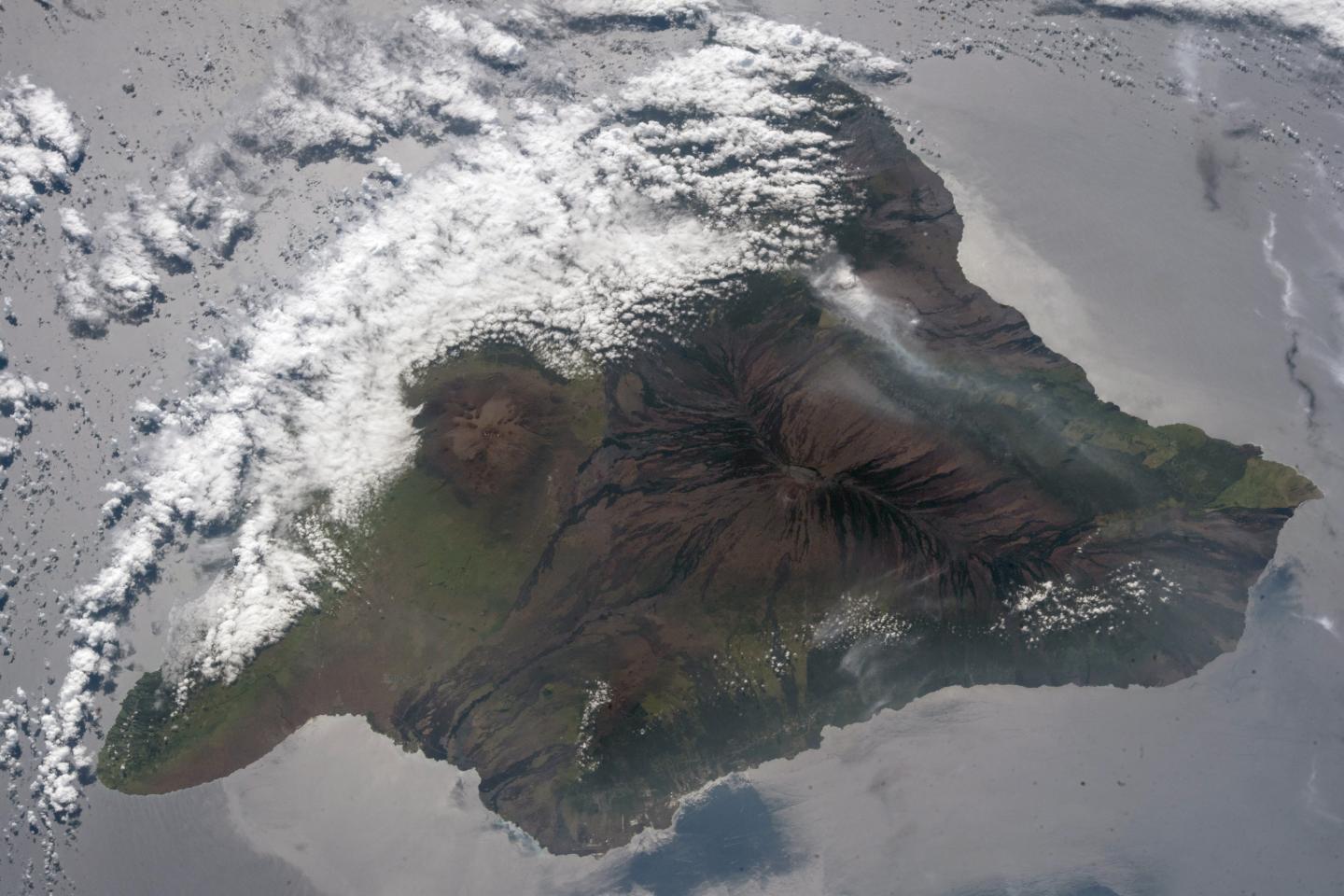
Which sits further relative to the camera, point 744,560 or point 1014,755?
point 1014,755

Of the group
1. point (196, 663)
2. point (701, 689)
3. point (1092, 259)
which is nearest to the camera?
point (701, 689)

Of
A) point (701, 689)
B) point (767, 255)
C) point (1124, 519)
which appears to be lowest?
point (701, 689)

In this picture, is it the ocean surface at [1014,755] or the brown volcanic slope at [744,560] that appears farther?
the ocean surface at [1014,755]

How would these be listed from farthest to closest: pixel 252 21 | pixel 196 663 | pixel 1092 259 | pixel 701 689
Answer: pixel 252 21 < pixel 1092 259 < pixel 196 663 < pixel 701 689

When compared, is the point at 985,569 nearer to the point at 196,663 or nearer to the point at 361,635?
the point at 361,635

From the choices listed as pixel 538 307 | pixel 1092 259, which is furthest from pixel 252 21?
pixel 1092 259

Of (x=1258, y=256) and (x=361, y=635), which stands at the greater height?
(x=1258, y=256)

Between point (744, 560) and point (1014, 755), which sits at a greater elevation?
point (744, 560)

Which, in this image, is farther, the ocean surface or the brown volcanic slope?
the ocean surface
